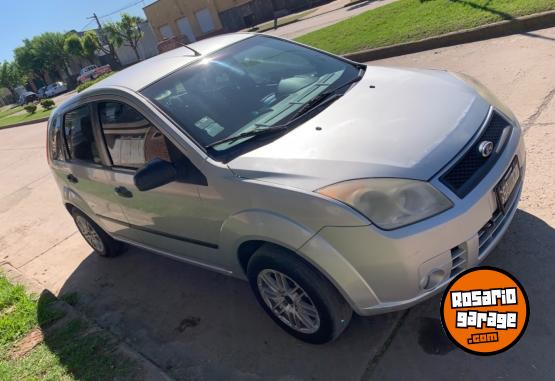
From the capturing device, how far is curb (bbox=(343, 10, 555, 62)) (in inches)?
269

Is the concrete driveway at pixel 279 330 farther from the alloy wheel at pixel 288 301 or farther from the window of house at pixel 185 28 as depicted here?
the window of house at pixel 185 28

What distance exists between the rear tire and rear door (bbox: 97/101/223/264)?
1000 mm

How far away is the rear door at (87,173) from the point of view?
371 cm

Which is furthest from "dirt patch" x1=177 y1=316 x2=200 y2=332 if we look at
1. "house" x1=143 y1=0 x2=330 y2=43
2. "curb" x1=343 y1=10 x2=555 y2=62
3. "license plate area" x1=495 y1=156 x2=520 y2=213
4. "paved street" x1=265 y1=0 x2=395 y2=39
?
"house" x1=143 y1=0 x2=330 y2=43

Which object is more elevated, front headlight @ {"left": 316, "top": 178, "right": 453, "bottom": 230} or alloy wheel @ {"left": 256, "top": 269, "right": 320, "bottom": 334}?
front headlight @ {"left": 316, "top": 178, "right": 453, "bottom": 230}

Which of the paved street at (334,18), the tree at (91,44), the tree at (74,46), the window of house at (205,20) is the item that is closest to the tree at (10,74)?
the tree at (74,46)

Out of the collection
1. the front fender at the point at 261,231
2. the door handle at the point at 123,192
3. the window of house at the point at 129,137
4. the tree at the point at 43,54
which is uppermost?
the tree at the point at 43,54

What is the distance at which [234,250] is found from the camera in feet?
9.04

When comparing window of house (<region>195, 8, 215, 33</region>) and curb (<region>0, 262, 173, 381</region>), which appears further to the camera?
window of house (<region>195, 8, 215, 33</region>)

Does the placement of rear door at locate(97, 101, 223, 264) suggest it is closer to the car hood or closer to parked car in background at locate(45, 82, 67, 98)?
the car hood

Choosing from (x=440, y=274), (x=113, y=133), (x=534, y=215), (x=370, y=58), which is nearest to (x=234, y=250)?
(x=440, y=274)

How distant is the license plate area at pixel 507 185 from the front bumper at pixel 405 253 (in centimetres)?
5

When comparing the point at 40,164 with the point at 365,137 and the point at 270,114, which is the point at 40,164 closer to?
the point at 270,114

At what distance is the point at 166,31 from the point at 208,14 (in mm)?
7288
